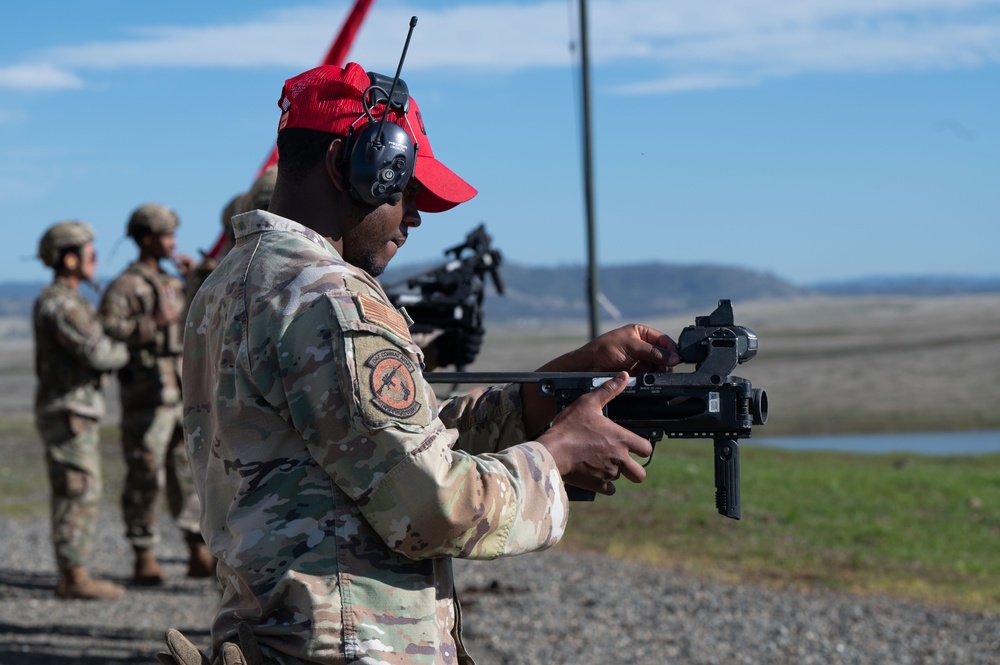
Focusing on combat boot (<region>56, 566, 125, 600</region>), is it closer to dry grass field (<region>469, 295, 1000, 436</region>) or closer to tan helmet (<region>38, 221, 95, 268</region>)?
tan helmet (<region>38, 221, 95, 268</region>)

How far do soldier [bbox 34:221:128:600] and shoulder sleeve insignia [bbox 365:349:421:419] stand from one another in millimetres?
7093

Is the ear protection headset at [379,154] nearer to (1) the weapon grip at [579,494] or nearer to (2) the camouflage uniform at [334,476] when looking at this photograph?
(2) the camouflage uniform at [334,476]

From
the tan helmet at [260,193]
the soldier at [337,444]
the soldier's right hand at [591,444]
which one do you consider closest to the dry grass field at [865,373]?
the tan helmet at [260,193]

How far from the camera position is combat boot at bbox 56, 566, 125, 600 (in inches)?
351

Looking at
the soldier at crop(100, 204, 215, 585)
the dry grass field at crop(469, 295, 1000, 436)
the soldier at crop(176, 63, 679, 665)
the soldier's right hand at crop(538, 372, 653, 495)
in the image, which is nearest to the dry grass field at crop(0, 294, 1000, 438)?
the dry grass field at crop(469, 295, 1000, 436)

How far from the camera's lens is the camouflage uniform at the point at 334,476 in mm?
2410

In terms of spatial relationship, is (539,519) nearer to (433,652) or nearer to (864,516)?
(433,652)

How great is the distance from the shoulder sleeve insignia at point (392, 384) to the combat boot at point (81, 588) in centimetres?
725

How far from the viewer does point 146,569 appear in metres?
9.58

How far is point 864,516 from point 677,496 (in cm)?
192

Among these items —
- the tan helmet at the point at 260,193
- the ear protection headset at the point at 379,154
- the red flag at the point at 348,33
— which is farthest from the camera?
the red flag at the point at 348,33

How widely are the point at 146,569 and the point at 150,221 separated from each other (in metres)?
2.72

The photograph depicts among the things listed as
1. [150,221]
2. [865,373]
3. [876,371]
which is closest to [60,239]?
[150,221]

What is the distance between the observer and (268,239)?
2.66 metres
